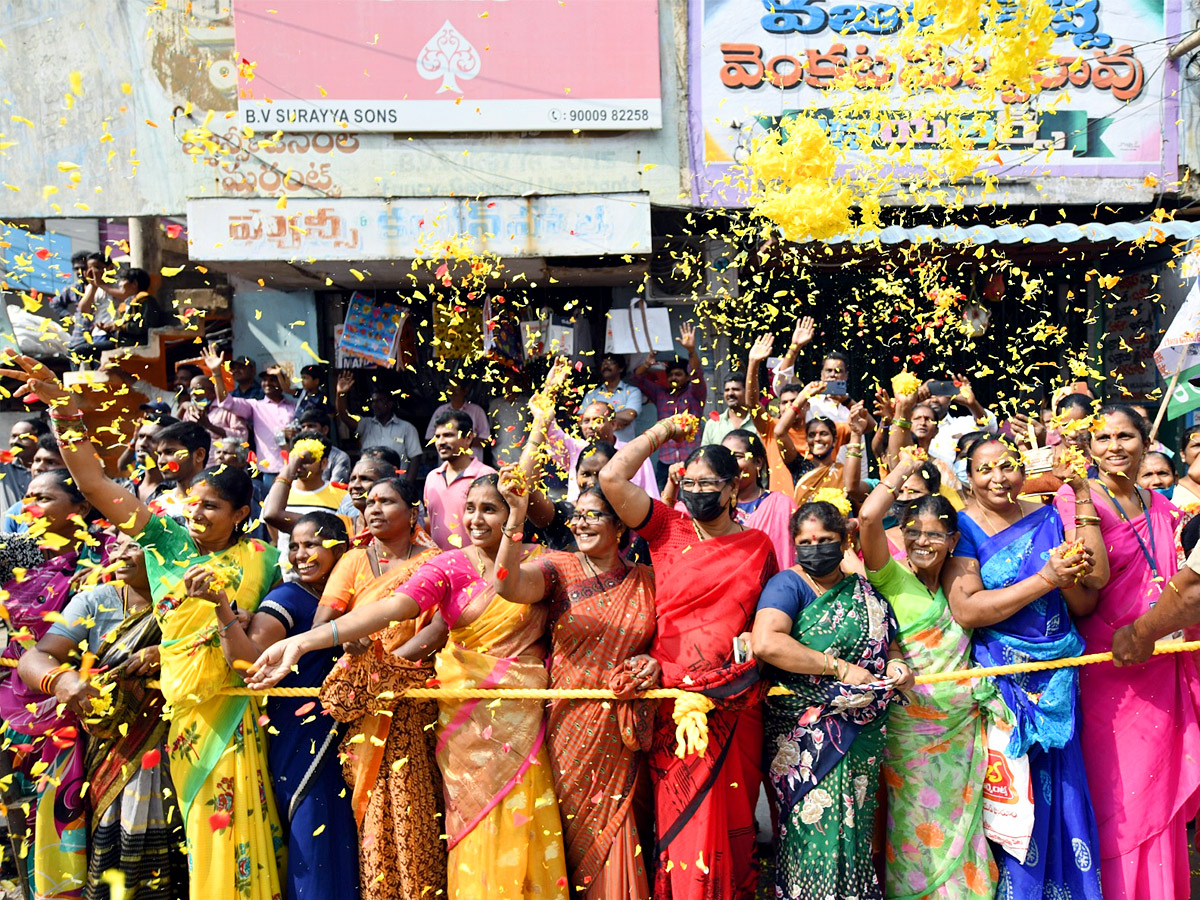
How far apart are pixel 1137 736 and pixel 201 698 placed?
379 centimetres

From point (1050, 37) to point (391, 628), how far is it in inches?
239

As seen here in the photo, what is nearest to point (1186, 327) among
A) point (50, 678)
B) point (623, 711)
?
point (623, 711)

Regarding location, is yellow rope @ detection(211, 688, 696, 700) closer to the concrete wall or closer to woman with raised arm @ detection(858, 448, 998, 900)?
woman with raised arm @ detection(858, 448, 998, 900)

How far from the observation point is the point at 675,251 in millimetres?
9609

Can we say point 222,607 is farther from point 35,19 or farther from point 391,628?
point 35,19

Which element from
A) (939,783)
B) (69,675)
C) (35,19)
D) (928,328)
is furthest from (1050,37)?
(35,19)

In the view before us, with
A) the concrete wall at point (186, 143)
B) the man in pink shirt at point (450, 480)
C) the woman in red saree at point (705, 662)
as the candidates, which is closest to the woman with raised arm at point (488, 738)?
the woman in red saree at point (705, 662)

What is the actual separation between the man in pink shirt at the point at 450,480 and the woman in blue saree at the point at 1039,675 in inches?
125

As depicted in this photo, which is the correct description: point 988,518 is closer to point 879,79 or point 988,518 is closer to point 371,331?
point 879,79

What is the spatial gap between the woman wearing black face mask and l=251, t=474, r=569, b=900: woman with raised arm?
→ 92 cm

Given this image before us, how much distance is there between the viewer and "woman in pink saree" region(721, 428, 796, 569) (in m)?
4.92

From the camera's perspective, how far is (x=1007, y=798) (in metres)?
3.50

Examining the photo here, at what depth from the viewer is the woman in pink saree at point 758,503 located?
16.1 feet

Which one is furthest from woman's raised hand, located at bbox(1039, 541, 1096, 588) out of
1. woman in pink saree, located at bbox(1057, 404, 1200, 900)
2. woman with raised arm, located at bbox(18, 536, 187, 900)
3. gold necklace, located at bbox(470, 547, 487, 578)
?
woman with raised arm, located at bbox(18, 536, 187, 900)
